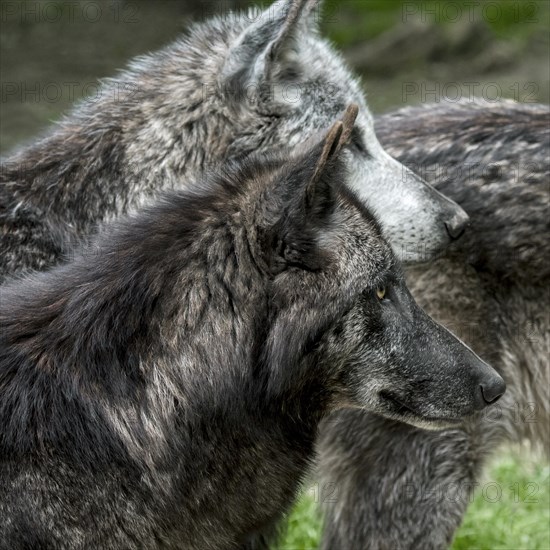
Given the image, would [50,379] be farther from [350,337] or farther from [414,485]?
[414,485]

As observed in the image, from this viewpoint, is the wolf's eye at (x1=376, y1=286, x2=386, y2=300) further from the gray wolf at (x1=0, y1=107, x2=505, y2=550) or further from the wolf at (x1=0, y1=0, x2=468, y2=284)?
the wolf at (x1=0, y1=0, x2=468, y2=284)

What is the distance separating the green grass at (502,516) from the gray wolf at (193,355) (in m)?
1.97

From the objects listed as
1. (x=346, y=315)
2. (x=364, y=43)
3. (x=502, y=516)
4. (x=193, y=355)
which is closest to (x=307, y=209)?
(x=346, y=315)

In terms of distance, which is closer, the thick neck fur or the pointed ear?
the pointed ear

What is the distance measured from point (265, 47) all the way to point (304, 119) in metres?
0.42

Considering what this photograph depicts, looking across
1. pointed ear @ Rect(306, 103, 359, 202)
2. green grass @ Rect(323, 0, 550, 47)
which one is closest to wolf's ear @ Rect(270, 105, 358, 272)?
pointed ear @ Rect(306, 103, 359, 202)

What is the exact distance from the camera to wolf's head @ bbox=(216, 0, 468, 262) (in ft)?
16.8

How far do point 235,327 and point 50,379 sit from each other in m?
0.69

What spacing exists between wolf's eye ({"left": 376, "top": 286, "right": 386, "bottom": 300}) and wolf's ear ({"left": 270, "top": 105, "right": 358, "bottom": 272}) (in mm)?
267

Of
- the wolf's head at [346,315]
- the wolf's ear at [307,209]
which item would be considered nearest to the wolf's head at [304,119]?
the wolf's head at [346,315]

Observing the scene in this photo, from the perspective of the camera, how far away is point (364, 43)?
15562 mm

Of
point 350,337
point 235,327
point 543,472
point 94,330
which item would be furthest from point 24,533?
point 543,472

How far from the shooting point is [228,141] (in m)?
5.32

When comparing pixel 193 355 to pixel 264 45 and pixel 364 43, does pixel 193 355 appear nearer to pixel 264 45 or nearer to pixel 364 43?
pixel 264 45
